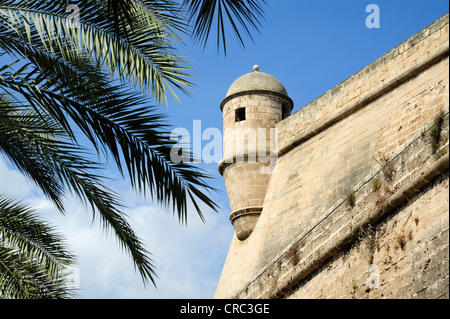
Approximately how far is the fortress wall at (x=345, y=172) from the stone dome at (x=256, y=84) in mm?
770

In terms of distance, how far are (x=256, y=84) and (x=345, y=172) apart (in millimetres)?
3145

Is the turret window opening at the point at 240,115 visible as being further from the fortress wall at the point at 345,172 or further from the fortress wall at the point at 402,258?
the fortress wall at the point at 402,258

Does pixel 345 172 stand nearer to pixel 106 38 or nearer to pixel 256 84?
pixel 256 84

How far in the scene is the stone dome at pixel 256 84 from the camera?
572 inches

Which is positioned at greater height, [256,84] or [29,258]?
[256,84]

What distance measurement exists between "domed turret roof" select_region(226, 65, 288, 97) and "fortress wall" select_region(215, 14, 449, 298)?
0.78 m

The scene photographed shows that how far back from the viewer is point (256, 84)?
14.5 meters

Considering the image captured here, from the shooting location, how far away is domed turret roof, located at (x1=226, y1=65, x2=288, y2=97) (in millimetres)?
14523

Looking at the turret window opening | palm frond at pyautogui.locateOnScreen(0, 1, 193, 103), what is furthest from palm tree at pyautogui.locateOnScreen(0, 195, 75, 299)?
the turret window opening

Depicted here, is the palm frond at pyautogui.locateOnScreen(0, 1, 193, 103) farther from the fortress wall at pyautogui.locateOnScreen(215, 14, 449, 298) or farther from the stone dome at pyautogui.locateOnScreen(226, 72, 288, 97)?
the stone dome at pyautogui.locateOnScreen(226, 72, 288, 97)

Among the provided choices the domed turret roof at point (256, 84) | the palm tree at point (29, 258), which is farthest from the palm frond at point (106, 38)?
the domed turret roof at point (256, 84)

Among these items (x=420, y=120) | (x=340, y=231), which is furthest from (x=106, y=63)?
(x=420, y=120)

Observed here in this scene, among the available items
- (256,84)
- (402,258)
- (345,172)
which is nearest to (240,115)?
(256,84)
